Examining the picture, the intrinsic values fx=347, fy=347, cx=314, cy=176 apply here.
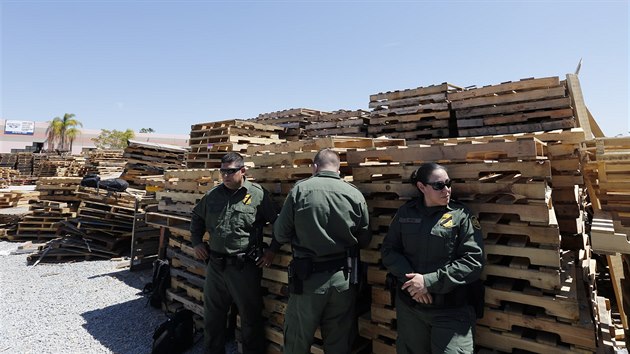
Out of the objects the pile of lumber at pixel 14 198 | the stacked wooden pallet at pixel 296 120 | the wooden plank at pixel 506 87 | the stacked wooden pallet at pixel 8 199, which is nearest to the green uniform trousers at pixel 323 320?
the wooden plank at pixel 506 87

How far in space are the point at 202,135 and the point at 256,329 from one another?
512 centimetres

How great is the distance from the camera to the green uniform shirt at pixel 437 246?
2.42 metres

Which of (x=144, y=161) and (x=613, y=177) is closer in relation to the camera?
(x=613, y=177)

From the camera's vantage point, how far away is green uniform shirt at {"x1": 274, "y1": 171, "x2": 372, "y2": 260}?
9.78ft

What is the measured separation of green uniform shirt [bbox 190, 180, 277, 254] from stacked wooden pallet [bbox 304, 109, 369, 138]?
3728mm

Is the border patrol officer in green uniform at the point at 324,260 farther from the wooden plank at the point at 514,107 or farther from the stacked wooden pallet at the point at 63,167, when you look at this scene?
the stacked wooden pallet at the point at 63,167

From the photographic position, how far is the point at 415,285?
2.44 meters

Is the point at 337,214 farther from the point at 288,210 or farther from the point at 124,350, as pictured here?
the point at 124,350

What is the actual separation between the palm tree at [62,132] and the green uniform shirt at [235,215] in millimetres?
48920

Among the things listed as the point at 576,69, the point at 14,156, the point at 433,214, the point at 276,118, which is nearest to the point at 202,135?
the point at 276,118

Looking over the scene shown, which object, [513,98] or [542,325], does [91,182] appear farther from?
[542,325]

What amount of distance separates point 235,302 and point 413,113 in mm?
4475

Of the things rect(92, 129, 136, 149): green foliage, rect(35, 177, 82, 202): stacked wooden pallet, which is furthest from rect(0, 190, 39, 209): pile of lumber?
rect(92, 129, 136, 149): green foliage

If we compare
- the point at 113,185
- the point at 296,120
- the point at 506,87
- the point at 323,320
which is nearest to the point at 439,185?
the point at 323,320
